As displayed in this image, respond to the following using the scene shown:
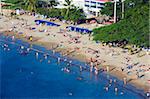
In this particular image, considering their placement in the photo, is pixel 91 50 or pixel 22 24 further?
pixel 22 24

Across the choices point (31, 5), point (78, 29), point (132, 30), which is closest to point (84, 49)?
point (132, 30)

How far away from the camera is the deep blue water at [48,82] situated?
5716cm

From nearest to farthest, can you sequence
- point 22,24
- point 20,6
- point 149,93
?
point 149,93 → point 22,24 → point 20,6

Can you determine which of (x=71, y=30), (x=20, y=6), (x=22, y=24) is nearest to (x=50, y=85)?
(x=71, y=30)

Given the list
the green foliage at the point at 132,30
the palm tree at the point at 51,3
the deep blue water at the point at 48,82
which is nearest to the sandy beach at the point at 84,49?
the green foliage at the point at 132,30

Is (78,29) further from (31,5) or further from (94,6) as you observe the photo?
(31,5)

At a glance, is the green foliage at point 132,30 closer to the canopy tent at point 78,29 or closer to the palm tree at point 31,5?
the canopy tent at point 78,29

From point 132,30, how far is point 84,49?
813cm

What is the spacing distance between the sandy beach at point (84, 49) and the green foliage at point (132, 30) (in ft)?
5.21

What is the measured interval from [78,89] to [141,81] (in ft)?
25.7

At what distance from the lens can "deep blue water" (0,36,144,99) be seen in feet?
188

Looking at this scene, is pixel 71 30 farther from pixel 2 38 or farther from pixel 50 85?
pixel 50 85

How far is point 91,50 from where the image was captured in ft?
236

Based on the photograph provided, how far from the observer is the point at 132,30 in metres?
69.9
